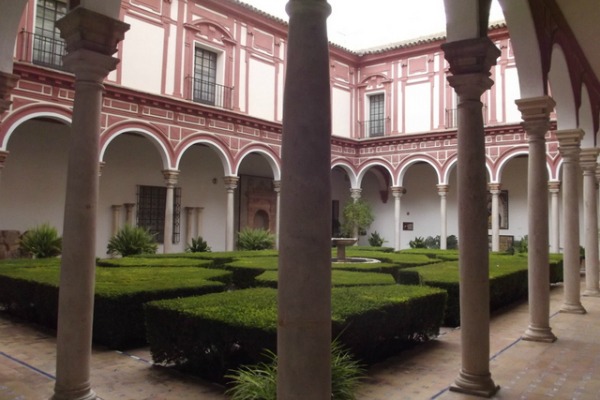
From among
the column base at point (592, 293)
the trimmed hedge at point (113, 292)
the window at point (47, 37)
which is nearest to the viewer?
the trimmed hedge at point (113, 292)

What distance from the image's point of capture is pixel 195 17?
15.9 metres

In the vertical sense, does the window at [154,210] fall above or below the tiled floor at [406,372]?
above

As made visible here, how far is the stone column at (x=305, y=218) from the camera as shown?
91.4 inches

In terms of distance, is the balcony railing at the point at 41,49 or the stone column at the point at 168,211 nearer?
the balcony railing at the point at 41,49

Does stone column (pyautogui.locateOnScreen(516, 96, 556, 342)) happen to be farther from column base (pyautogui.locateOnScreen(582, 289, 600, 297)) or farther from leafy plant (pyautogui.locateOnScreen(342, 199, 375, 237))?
leafy plant (pyautogui.locateOnScreen(342, 199, 375, 237))

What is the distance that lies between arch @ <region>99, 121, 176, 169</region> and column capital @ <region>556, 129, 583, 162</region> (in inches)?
433

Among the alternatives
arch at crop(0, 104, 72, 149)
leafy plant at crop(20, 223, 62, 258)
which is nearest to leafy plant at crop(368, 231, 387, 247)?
leafy plant at crop(20, 223, 62, 258)

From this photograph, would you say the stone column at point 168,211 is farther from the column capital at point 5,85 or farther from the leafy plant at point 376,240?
the leafy plant at point 376,240

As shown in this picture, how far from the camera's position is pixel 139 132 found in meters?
14.4

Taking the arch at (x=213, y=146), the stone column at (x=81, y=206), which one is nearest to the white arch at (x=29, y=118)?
the arch at (x=213, y=146)

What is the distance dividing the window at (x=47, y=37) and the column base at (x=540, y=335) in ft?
41.2

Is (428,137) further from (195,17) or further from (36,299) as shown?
(36,299)

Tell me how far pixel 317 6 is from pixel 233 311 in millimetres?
3104

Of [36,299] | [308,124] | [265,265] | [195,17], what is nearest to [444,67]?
[195,17]
